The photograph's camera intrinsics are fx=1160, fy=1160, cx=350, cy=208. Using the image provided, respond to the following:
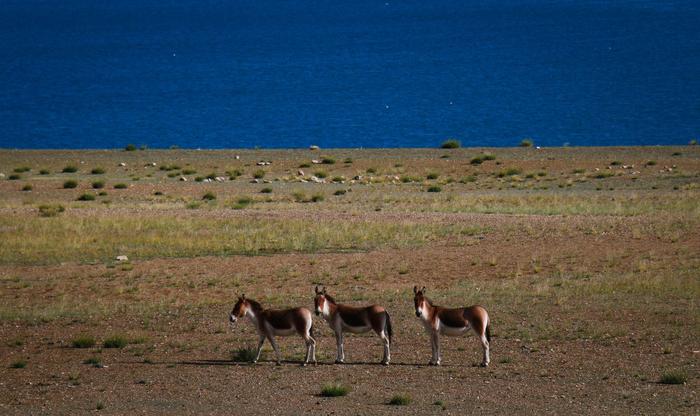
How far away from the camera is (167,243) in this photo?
2881cm

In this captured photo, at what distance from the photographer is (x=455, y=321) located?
15.4 meters

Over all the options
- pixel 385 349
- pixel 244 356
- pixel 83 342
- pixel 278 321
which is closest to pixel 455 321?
pixel 385 349

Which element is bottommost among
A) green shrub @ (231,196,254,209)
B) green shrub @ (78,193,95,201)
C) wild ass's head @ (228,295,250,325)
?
wild ass's head @ (228,295,250,325)

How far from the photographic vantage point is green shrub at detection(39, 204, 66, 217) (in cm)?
3478

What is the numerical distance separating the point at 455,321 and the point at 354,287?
7.08 metres

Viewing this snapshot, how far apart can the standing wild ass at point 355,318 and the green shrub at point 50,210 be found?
20.7 m

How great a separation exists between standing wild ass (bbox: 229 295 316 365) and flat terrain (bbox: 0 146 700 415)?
348 millimetres

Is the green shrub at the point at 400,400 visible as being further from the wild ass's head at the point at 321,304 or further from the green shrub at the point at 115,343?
the green shrub at the point at 115,343

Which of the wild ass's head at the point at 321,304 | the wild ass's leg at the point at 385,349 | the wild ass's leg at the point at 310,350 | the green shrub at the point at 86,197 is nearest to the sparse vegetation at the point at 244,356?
the wild ass's leg at the point at 310,350

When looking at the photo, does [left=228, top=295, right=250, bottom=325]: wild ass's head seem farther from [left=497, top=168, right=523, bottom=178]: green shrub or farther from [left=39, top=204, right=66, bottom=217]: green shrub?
[left=497, top=168, right=523, bottom=178]: green shrub

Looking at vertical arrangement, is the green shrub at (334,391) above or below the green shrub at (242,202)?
below

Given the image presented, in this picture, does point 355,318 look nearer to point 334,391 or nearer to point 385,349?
point 385,349

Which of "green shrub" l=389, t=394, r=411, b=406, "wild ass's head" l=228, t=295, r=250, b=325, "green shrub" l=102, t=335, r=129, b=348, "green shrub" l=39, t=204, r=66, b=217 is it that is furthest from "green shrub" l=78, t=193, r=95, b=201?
"green shrub" l=389, t=394, r=411, b=406

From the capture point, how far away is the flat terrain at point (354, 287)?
574 inches
